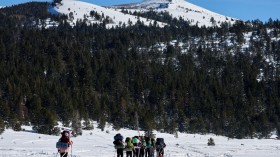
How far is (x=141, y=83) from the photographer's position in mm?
109312

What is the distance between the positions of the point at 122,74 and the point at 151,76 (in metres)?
9.81

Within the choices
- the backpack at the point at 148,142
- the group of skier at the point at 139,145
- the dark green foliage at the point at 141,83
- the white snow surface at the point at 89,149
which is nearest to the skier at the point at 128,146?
the group of skier at the point at 139,145

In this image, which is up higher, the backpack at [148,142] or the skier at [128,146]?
the skier at [128,146]

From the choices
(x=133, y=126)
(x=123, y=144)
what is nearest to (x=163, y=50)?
(x=133, y=126)

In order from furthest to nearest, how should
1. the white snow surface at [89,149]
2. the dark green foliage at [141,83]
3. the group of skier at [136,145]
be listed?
the dark green foliage at [141,83]
the white snow surface at [89,149]
the group of skier at [136,145]

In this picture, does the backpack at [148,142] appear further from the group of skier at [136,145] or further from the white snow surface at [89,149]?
the white snow surface at [89,149]

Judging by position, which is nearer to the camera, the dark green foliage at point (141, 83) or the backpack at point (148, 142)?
the backpack at point (148, 142)

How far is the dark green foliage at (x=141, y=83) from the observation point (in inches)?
3073

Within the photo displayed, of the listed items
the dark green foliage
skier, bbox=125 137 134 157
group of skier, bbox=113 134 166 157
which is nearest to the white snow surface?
group of skier, bbox=113 134 166 157

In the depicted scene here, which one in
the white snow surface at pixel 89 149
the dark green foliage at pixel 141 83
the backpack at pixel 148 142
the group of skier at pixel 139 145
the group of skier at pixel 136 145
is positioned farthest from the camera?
the dark green foliage at pixel 141 83

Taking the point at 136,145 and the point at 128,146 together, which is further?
the point at 136,145

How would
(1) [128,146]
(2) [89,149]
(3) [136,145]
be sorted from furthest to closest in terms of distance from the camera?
(2) [89,149] → (3) [136,145] → (1) [128,146]

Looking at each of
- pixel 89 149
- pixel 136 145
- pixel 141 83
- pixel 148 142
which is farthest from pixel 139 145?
pixel 141 83

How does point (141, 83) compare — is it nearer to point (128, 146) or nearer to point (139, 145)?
point (139, 145)
